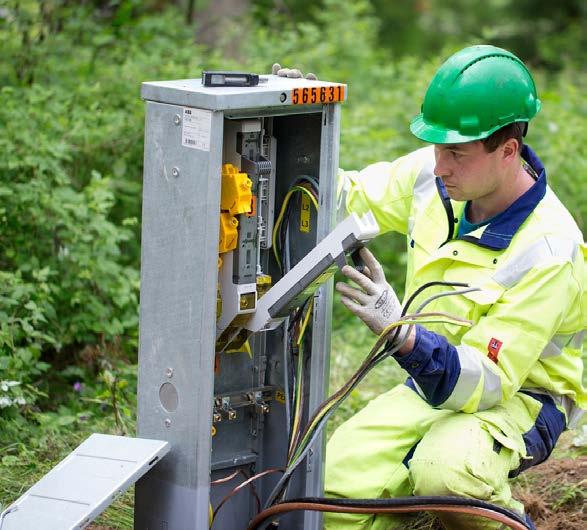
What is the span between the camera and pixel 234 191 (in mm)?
2859

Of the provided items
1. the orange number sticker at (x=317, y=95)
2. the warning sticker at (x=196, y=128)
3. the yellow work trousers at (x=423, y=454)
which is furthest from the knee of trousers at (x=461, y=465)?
the warning sticker at (x=196, y=128)

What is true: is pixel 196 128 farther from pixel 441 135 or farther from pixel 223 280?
pixel 441 135

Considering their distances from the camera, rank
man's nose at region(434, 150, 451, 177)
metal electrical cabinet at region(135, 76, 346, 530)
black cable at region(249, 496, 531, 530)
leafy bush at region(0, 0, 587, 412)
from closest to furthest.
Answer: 1. metal electrical cabinet at region(135, 76, 346, 530)
2. black cable at region(249, 496, 531, 530)
3. man's nose at region(434, 150, 451, 177)
4. leafy bush at region(0, 0, 587, 412)

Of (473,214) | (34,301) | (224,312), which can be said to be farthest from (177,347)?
(34,301)

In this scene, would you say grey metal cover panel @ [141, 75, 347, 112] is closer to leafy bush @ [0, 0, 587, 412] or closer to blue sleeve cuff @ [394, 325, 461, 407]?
blue sleeve cuff @ [394, 325, 461, 407]

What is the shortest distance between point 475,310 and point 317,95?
2.60ft

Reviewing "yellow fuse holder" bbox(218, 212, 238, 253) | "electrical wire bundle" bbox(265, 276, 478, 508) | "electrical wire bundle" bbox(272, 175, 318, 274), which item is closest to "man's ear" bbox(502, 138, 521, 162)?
"electrical wire bundle" bbox(265, 276, 478, 508)

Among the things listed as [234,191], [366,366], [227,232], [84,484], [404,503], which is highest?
[234,191]

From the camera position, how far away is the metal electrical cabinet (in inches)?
110

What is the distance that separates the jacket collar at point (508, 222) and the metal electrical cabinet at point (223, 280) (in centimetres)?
47

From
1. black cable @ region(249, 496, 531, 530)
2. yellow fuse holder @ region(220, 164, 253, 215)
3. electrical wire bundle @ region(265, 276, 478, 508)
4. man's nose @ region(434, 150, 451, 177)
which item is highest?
man's nose @ region(434, 150, 451, 177)

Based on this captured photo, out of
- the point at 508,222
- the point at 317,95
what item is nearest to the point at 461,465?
the point at 508,222

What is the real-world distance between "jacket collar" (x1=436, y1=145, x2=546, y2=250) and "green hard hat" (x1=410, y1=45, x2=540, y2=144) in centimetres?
25

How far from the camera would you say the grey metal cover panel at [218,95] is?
2.70 m
